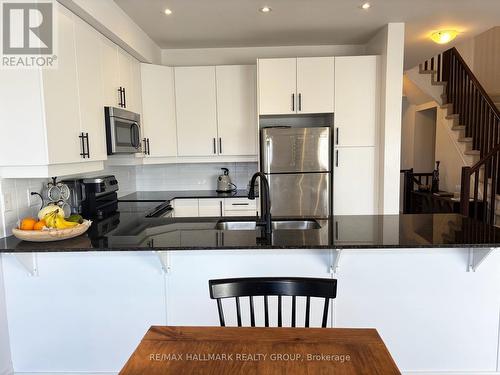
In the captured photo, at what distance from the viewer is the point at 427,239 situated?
1792mm

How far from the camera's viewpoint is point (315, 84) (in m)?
3.54

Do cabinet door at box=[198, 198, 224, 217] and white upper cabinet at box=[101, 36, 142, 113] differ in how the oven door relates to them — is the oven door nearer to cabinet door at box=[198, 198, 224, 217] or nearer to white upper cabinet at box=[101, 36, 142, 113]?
white upper cabinet at box=[101, 36, 142, 113]

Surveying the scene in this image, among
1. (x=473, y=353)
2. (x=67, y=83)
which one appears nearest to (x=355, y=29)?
(x=67, y=83)

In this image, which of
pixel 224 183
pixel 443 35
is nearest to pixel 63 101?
pixel 224 183

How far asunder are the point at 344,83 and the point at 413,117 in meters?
4.33

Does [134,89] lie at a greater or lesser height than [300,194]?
greater

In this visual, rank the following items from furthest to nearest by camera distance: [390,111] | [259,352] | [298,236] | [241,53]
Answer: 1. [241,53]
2. [390,111]
3. [298,236]
4. [259,352]

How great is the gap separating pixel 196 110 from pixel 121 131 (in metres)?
1.13

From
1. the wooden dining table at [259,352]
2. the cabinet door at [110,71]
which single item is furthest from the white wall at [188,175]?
the wooden dining table at [259,352]

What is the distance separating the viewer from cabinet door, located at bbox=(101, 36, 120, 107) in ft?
8.98

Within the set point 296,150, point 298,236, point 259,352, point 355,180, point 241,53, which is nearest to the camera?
point 259,352

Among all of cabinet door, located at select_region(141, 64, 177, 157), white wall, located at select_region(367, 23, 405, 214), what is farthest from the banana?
white wall, located at select_region(367, 23, 405, 214)

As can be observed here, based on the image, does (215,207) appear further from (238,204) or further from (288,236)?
(288,236)

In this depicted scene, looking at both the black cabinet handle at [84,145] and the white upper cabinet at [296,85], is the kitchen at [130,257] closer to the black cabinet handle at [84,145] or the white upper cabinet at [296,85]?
the black cabinet handle at [84,145]
